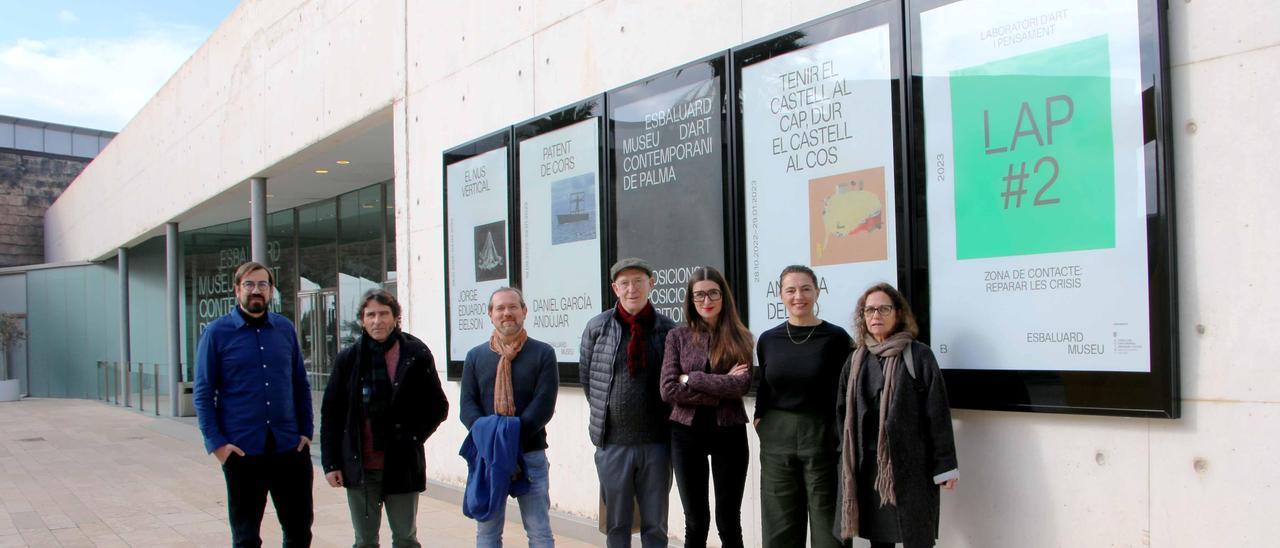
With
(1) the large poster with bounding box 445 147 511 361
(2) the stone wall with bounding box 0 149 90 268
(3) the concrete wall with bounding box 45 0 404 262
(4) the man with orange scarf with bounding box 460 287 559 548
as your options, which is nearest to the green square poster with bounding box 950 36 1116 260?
(4) the man with orange scarf with bounding box 460 287 559 548

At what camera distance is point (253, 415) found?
188 inches

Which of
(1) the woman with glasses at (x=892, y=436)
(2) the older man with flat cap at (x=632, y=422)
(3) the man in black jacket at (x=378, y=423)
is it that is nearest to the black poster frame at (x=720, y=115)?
(2) the older man with flat cap at (x=632, y=422)

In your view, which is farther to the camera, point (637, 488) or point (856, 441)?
point (637, 488)

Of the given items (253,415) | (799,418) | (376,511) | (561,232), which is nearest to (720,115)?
(561,232)

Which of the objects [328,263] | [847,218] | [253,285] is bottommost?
[253,285]

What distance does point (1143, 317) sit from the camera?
3766 millimetres

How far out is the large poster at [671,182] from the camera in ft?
19.0

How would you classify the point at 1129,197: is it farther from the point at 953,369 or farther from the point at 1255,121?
the point at 953,369

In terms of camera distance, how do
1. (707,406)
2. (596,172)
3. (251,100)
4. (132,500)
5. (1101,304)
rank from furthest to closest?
(251,100) → (132,500) → (596,172) → (707,406) → (1101,304)

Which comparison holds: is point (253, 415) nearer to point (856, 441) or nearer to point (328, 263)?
point (856, 441)

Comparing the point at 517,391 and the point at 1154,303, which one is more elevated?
the point at 1154,303

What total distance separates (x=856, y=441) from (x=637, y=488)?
103 cm

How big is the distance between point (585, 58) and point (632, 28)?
0.52 metres

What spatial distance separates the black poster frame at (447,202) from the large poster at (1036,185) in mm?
3771
